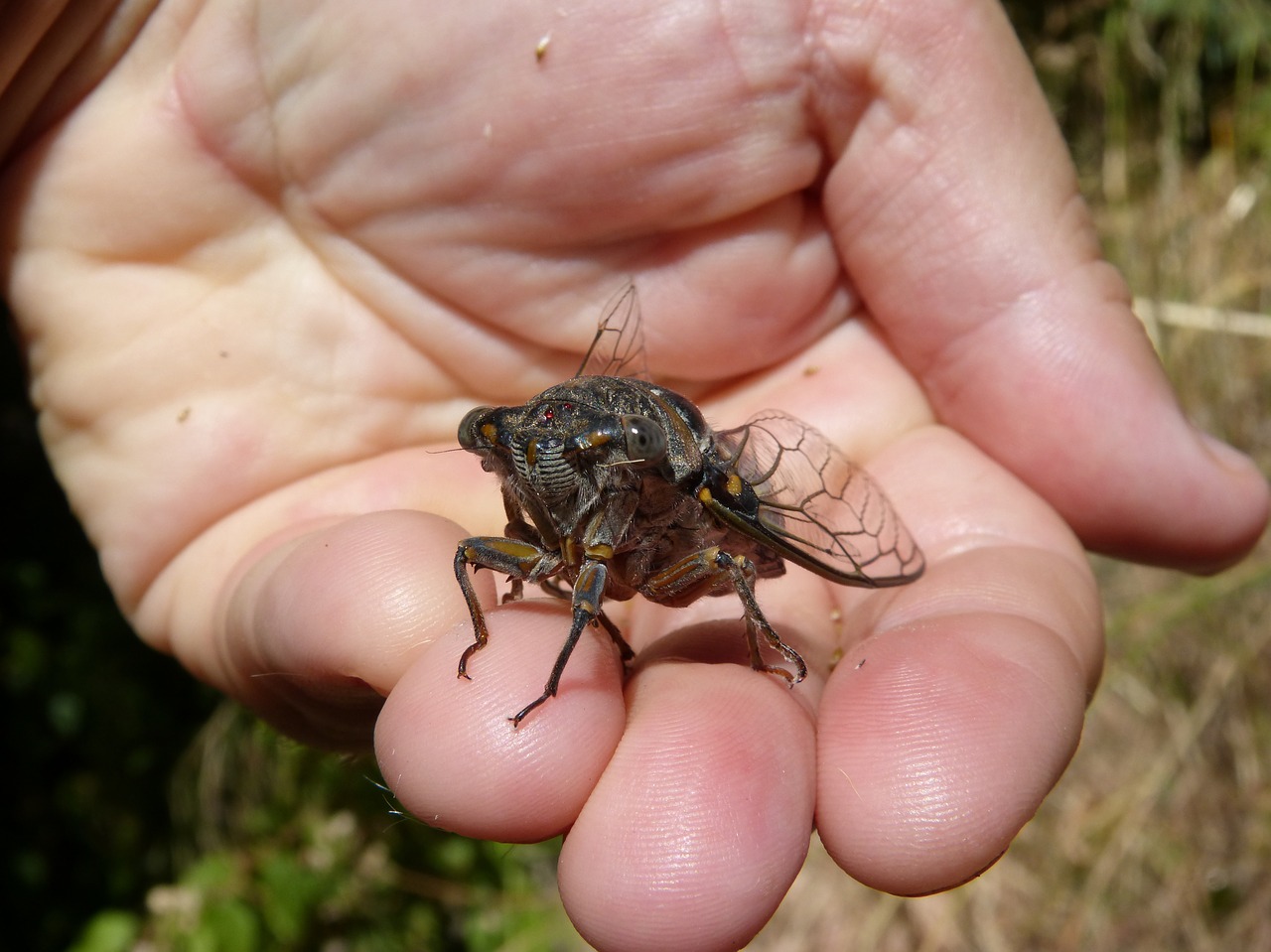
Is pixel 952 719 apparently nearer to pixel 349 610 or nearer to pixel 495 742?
pixel 495 742

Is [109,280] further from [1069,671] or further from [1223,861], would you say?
[1223,861]

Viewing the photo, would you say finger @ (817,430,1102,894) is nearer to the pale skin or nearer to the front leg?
the pale skin

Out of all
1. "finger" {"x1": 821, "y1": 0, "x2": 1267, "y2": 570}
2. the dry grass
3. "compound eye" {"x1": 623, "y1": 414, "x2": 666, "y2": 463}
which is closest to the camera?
"compound eye" {"x1": 623, "y1": 414, "x2": 666, "y2": 463}

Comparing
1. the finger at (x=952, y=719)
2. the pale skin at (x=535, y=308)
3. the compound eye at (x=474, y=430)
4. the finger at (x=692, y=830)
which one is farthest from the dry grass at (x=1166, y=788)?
the compound eye at (x=474, y=430)

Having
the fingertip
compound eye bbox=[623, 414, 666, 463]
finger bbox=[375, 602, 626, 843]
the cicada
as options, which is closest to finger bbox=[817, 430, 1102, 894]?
the fingertip

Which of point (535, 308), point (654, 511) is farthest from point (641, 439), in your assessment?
point (535, 308)

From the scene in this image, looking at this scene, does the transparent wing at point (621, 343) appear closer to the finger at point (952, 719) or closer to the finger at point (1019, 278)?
the finger at point (1019, 278)

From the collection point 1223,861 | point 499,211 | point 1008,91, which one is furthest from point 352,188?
point 1223,861
